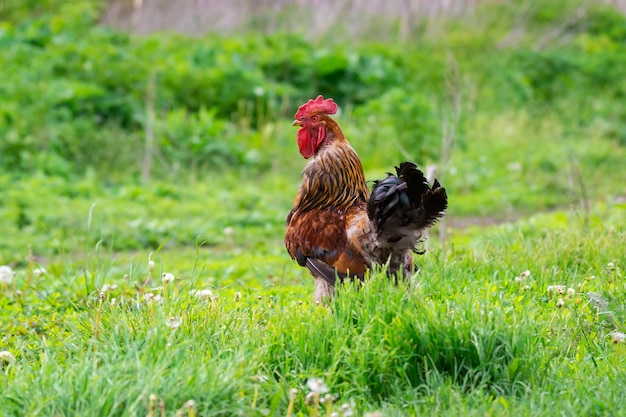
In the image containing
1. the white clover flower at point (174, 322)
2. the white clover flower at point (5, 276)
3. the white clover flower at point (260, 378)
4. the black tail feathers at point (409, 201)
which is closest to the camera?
the white clover flower at point (260, 378)

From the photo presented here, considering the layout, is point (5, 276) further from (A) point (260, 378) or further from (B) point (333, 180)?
(A) point (260, 378)

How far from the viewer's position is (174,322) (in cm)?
361

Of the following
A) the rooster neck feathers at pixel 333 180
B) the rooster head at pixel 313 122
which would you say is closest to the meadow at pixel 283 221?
the rooster neck feathers at pixel 333 180

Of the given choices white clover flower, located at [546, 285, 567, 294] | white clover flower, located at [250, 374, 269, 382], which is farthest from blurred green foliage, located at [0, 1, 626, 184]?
white clover flower, located at [250, 374, 269, 382]

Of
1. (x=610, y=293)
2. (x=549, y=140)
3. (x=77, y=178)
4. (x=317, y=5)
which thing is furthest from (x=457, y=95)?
(x=317, y=5)

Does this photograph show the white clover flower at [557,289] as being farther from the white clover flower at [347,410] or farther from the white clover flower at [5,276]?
the white clover flower at [5,276]

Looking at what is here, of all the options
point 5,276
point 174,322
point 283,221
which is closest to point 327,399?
point 174,322

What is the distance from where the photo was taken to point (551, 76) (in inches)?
615

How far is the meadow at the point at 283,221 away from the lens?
10.8 feet

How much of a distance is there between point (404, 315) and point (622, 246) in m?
2.23

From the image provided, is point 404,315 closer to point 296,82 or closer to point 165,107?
point 165,107

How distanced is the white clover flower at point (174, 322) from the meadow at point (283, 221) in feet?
0.12

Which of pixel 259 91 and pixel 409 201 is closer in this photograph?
pixel 409 201

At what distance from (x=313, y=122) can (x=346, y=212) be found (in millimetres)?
549
